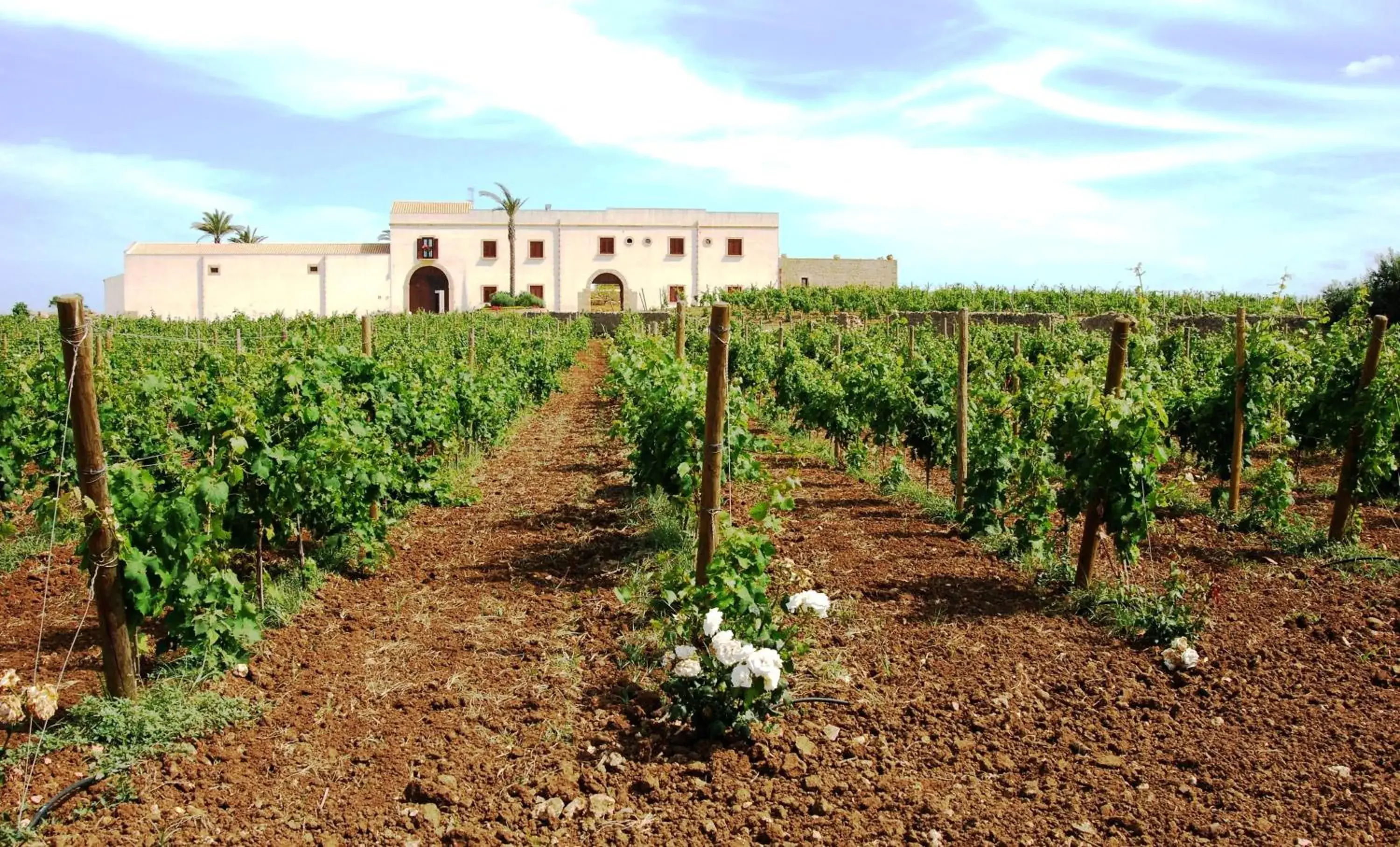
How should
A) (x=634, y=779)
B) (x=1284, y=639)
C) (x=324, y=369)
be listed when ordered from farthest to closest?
(x=324, y=369)
(x=1284, y=639)
(x=634, y=779)

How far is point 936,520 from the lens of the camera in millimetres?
7793

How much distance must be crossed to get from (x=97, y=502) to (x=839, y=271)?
48066 mm

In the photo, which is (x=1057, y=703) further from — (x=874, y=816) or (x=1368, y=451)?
(x=1368, y=451)

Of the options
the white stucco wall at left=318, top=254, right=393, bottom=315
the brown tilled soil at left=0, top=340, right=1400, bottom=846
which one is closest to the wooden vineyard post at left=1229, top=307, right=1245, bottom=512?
the brown tilled soil at left=0, top=340, right=1400, bottom=846

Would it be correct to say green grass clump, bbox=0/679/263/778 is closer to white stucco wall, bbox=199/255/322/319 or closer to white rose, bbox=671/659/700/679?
white rose, bbox=671/659/700/679

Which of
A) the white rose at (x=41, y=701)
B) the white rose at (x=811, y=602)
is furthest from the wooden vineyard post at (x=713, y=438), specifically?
the white rose at (x=41, y=701)

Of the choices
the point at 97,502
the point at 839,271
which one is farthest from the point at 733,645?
the point at 839,271

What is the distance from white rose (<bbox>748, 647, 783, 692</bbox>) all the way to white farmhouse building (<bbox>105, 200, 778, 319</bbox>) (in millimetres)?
41019

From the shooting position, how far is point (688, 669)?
3730mm

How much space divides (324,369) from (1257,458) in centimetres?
965

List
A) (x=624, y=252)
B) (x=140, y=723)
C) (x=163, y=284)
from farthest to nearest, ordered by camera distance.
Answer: (x=624, y=252)
(x=163, y=284)
(x=140, y=723)

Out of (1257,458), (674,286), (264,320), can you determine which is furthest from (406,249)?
(1257,458)

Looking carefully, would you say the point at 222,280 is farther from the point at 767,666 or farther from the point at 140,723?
the point at 767,666

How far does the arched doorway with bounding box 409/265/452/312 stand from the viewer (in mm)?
45969
